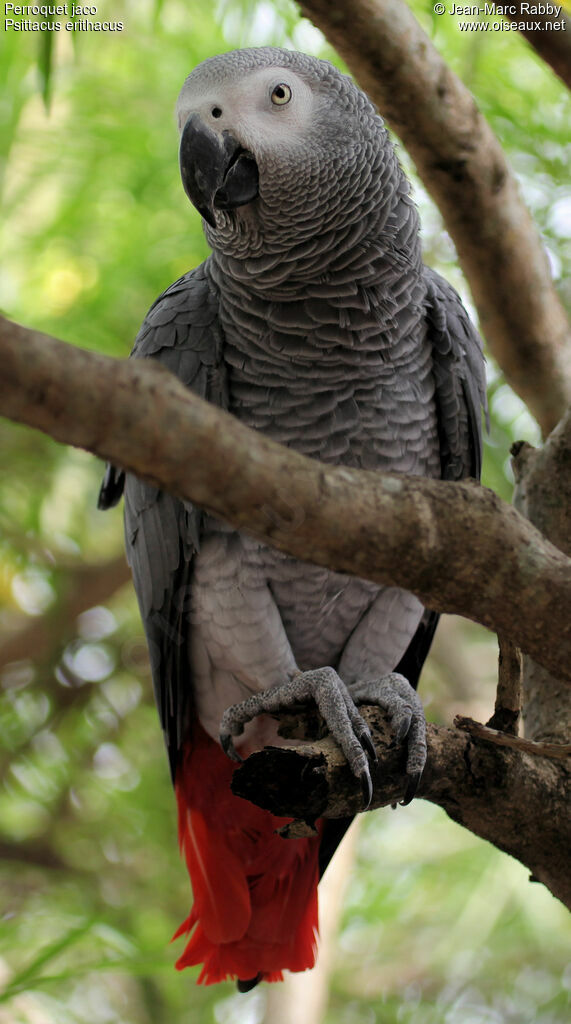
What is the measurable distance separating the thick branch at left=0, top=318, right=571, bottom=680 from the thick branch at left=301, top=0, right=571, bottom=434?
3.07ft

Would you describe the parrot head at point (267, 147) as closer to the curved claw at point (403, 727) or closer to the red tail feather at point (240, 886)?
the curved claw at point (403, 727)

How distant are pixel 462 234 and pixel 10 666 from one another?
2030 millimetres

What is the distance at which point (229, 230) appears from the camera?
141 centimetres

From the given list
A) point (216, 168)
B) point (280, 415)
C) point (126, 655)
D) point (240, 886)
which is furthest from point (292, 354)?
point (126, 655)

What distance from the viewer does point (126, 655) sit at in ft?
9.62

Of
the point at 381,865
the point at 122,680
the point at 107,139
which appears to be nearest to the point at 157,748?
the point at 122,680

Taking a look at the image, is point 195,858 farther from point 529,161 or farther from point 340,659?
point 529,161

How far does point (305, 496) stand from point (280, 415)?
77cm

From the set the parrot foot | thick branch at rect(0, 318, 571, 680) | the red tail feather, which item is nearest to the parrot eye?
thick branch at rect(0, 318, 571, 680)

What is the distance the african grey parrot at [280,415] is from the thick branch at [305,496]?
1.50 feet

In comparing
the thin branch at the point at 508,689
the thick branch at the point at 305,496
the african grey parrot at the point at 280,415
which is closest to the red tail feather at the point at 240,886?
the african grey parrot at the point at 280,415

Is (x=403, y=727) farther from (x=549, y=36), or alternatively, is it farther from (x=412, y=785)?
(x=549, y=36)

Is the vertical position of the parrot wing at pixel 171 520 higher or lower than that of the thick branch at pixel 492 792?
higher

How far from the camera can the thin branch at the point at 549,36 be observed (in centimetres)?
122
